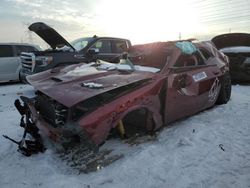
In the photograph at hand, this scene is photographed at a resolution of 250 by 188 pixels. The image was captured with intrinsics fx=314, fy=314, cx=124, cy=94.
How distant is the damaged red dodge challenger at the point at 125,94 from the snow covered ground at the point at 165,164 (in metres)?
0.28

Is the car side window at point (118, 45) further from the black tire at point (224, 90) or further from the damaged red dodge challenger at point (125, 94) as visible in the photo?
the black tire at point (224, 90)

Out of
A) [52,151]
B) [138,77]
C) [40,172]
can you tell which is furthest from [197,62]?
[40,172]

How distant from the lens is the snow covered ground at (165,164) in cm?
349

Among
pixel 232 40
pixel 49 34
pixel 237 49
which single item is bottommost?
pixel 237 49

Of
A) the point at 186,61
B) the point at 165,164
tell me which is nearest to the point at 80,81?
the point at 165,164

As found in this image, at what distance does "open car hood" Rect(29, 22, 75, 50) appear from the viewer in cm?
833

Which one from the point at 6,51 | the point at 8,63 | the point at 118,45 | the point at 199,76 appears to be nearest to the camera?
the point at 199,76

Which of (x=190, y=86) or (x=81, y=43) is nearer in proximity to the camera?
(x=190, y=86)

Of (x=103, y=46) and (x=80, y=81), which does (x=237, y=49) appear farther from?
(x=80, y=81)

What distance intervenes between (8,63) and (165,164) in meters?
10.3

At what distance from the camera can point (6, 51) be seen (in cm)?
1275

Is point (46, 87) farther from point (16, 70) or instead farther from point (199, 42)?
point (16, 70)

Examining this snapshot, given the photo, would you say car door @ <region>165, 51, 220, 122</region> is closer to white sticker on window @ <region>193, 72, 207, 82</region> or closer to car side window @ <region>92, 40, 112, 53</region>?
white sticker on window @ <region>193, 72, 207, 82</region>

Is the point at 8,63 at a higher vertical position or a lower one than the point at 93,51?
lower
